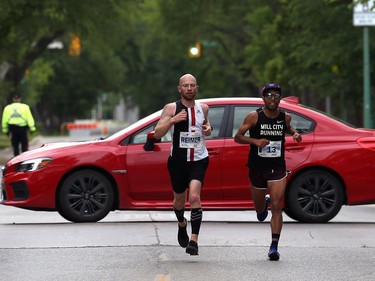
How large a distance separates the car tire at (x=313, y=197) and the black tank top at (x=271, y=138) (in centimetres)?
293

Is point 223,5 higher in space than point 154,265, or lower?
higher

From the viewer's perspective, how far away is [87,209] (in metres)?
13.4

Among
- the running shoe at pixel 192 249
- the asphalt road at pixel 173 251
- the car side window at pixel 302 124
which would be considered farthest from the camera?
the car side window at pixel 302 124

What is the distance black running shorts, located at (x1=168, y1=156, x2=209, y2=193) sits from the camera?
34.1ft

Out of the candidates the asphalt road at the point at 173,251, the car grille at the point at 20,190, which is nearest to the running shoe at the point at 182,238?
the asphalt road at the point at 173,251

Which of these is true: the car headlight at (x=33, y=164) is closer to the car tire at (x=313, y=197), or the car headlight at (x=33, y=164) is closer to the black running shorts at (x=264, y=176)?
the car tire at (x=313, y=197)

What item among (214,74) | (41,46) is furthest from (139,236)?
(214,74)

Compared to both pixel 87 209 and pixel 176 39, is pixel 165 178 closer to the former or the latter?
pixel 87 209

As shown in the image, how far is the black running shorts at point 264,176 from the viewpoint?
10.5 metres

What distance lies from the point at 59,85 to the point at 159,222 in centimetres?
6658

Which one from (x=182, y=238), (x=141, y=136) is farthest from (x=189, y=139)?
(x=141, y=136)

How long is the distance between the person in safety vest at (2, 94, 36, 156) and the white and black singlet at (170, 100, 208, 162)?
15131 millimetres

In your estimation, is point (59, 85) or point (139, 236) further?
point (59, 85)

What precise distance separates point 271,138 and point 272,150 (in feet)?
0.39
